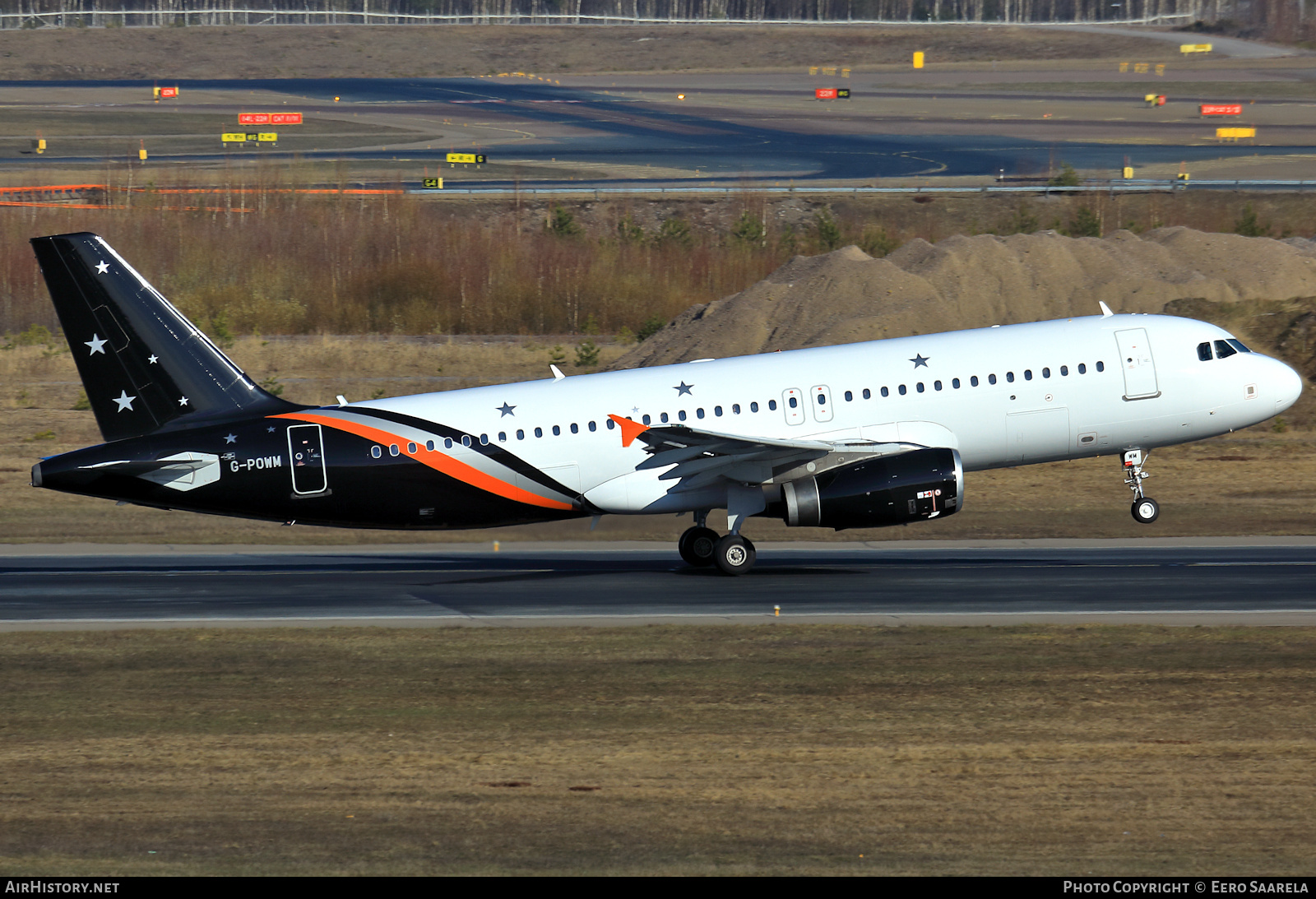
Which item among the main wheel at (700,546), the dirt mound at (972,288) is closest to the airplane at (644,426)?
the main wheel at (700,546)

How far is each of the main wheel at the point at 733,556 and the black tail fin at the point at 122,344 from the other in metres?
10.2

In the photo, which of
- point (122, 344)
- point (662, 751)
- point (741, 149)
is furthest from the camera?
point (741, 149)

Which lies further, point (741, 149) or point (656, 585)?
point (741, 149)

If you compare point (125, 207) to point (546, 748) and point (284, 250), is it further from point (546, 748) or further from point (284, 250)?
point (546, 748)

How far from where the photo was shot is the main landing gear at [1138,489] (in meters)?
31.4

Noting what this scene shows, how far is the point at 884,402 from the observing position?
1210 inches

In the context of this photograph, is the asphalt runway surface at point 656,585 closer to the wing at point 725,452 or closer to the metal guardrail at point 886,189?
the wing at point 725,452

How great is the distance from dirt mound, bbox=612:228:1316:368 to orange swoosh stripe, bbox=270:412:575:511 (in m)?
24.9

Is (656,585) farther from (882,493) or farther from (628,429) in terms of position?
(882,493)

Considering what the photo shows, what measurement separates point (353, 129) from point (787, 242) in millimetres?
51358

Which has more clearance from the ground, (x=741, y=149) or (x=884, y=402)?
(x=741, y=149)

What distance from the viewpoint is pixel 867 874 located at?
14.4 m

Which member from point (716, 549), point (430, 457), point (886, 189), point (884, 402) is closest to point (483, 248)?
point (886, 189)

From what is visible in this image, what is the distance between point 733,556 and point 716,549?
1.84 ft
